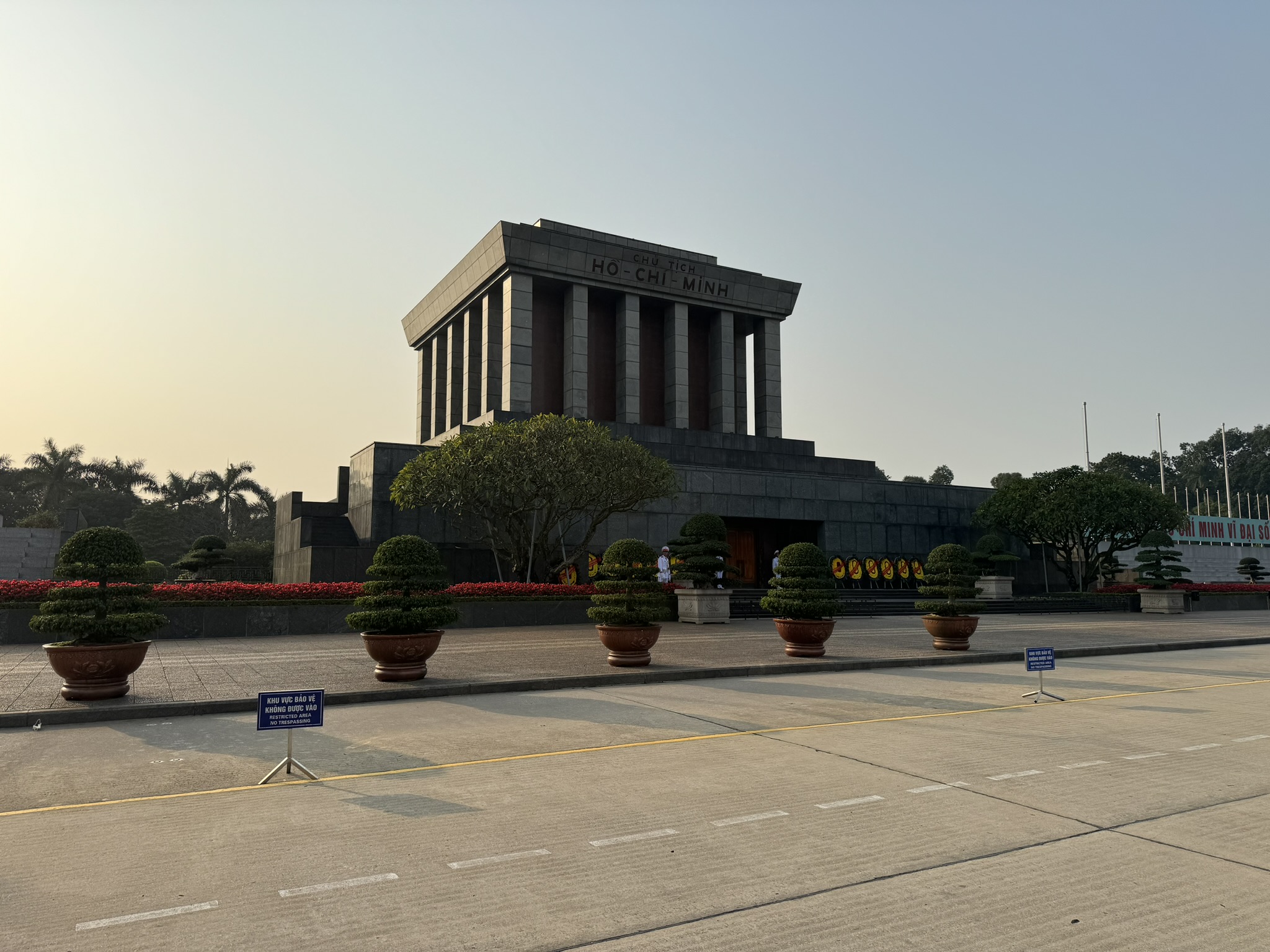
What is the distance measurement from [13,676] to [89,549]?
14.6 ft

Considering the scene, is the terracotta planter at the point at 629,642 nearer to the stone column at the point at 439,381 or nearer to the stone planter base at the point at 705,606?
the stone planter base at the point at 705,606

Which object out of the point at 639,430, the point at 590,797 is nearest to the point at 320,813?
the point at 590,797

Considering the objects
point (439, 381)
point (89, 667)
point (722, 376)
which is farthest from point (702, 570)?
point (439, 381)

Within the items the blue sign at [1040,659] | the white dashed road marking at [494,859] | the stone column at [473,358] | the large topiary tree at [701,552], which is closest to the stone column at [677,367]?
the stone column at [473,358]

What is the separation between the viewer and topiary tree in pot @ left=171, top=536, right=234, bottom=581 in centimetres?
4178

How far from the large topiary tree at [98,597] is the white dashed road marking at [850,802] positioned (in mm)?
10013

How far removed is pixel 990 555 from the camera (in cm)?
4206

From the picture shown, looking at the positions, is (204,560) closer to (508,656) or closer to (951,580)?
(508,656)

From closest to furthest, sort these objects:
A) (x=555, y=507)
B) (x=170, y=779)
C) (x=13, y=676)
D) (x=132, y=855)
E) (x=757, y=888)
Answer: (x=757, y=888), (x=132, y=855), (x=170, y=779), (x=13, y=676), (x=555, y=507)

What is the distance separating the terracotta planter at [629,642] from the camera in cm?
1599

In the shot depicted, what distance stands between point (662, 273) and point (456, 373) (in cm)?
1437

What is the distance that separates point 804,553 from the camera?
1797 centimetres

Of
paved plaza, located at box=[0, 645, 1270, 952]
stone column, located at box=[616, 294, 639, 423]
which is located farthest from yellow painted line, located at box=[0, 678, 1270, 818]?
stone column, located at box=[616, 294, 639, 423]

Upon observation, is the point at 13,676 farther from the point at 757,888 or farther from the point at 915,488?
the point at 915,488
